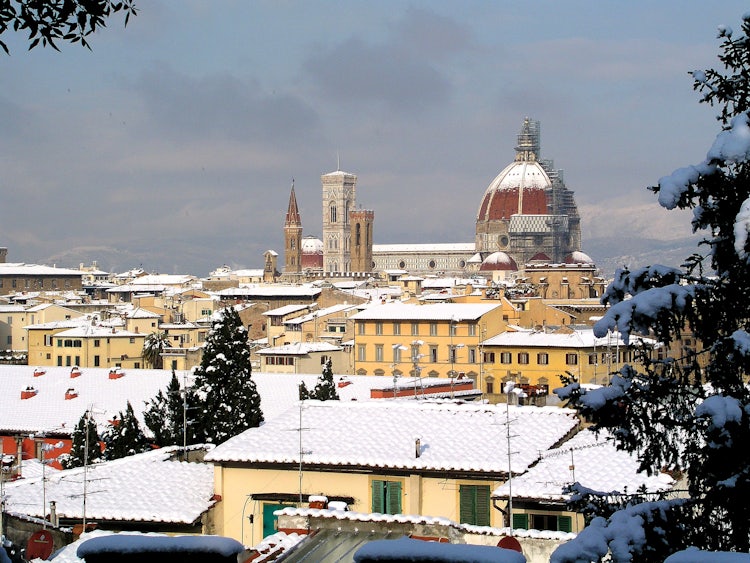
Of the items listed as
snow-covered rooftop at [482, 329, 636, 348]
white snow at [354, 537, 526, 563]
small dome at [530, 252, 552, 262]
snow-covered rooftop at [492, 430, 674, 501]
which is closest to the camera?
white snow at [354, 537, 526, 563]

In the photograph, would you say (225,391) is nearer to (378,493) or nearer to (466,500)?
(378,493)

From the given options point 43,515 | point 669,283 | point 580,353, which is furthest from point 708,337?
point 580,353

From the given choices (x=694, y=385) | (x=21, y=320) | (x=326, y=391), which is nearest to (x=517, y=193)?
(x=21, y=320)

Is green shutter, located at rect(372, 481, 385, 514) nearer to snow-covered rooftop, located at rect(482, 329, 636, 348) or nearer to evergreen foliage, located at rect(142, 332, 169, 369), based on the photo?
snow-covered rooftop, located at rect(482, 329, 636, 348)

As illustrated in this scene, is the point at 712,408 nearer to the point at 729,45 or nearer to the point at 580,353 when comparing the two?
the point at 729,45

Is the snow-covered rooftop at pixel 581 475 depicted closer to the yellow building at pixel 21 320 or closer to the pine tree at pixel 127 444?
the pine tree at pixel 127 444

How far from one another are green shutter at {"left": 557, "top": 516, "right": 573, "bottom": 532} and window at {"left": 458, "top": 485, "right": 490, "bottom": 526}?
946 mm

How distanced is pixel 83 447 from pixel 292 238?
12799 centimetres

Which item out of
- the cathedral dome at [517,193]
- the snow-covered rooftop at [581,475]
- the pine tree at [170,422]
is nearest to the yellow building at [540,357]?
the pine tree at [170,422]

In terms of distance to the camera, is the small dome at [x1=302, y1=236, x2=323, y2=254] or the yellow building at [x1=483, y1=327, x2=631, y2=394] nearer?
the yellow building at [x1=483, y1=327, x2=631, y2=394]

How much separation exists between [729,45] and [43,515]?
8.85 meters

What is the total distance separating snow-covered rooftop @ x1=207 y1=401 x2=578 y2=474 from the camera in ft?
37.1

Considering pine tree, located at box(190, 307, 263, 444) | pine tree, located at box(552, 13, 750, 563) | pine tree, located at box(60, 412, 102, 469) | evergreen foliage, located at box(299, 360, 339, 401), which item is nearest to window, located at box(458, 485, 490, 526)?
pine tree, located at box(552, 13, 750, 563)

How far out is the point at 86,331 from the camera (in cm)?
5244
